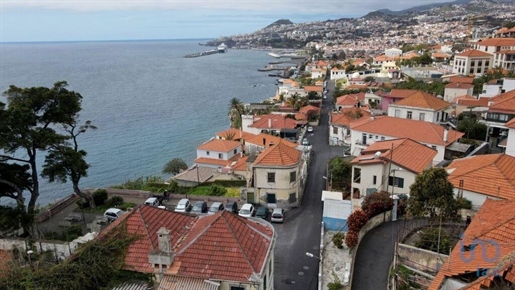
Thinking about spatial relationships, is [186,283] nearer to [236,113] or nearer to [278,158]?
[278,158]

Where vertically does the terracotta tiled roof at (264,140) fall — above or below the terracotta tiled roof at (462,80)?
below

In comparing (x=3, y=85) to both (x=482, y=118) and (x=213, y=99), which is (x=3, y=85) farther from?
(x=482, y=118)

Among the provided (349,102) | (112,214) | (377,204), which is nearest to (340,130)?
(349,102)

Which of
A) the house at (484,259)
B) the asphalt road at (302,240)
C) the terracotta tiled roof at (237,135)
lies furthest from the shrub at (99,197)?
the house at (484,259)

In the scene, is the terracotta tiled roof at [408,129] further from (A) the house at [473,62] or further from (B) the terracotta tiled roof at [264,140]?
(A) the house at [473,62]

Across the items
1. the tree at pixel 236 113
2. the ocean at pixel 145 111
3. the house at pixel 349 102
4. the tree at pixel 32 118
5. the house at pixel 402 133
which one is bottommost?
the ocean at pixel 145 111
